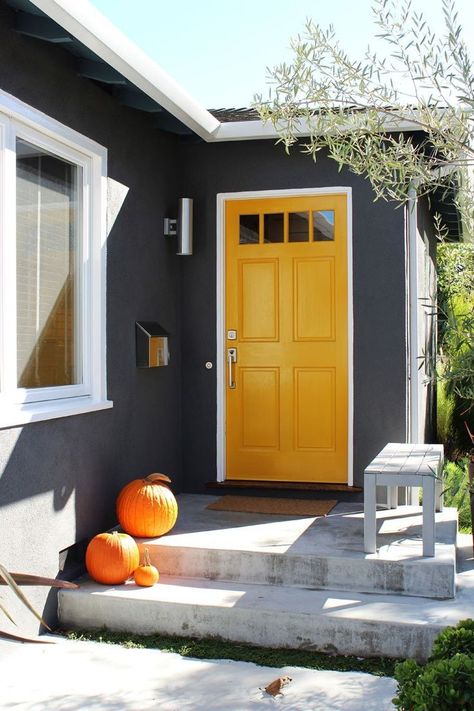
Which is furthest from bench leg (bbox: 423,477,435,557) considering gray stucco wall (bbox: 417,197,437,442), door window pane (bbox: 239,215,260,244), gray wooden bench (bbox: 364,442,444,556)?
door window pane (bbox: 239,215,260,244)

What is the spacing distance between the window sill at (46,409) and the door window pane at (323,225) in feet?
7.67

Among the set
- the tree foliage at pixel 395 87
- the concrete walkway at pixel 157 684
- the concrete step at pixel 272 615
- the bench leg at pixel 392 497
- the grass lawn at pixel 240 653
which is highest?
the tree foliage at pixel 395 87

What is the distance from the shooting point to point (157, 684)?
377 cm

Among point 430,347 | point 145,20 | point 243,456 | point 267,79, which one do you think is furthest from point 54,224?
point 145,20

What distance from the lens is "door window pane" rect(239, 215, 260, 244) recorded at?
265 inches

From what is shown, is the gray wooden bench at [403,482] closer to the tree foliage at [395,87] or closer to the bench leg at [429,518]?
the bench leg at [429,518]

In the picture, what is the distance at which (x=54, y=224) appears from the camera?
16.1 ft

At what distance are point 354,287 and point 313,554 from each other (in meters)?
2.47

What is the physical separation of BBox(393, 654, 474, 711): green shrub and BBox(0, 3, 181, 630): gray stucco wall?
239cm

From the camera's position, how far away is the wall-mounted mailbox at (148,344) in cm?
584

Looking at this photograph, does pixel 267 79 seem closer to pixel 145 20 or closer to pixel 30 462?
pixel 30 462

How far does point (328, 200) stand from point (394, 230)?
605mm

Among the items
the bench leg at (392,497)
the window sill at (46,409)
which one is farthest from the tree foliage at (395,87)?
the bench leg at (392,497)

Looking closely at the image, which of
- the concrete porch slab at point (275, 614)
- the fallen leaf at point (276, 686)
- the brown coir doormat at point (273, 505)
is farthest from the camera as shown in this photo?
the brown coir doormat at point (273, 505)
